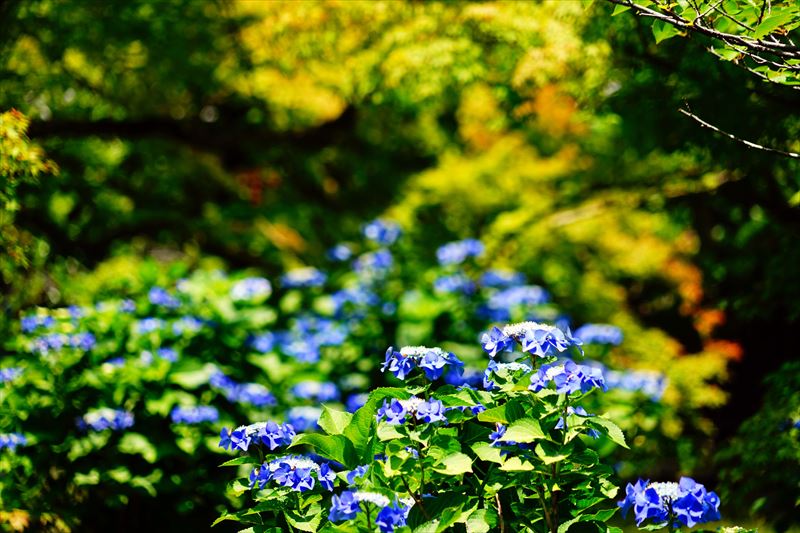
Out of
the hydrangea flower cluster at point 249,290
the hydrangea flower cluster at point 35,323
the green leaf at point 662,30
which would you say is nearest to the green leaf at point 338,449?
the green leaf at point 662,30

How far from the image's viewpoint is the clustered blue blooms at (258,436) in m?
2.11

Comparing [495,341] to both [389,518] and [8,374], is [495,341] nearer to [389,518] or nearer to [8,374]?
[389,518]

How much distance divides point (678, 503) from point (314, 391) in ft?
7.26

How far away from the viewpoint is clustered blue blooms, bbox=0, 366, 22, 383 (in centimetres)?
329

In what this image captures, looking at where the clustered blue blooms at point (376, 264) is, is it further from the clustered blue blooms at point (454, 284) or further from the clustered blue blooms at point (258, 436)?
the clustered blue blooms at point (258, 436)

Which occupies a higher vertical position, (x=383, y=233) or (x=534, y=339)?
(x=534, y=339)

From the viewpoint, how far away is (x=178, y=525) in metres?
3.31

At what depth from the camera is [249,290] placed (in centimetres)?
451

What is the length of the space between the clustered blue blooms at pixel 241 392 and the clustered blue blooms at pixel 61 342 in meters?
0.56

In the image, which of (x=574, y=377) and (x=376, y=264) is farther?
(x=376, y=264)

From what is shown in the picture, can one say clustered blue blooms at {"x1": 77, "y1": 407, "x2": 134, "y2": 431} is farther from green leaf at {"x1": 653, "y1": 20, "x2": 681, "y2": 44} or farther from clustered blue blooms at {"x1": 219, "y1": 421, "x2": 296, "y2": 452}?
green leaf at {"x1": 653, "y1": 20, "x2": 681, "y2": 44}

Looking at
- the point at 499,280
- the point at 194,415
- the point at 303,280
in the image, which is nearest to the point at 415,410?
the point at 194,415

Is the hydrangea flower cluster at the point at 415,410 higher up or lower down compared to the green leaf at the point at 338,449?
higher up

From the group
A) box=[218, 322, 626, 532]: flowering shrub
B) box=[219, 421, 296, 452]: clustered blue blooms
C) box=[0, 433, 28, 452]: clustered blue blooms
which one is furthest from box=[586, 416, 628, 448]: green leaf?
box=[0, 433, 28, 452]: clustered blue blooms
